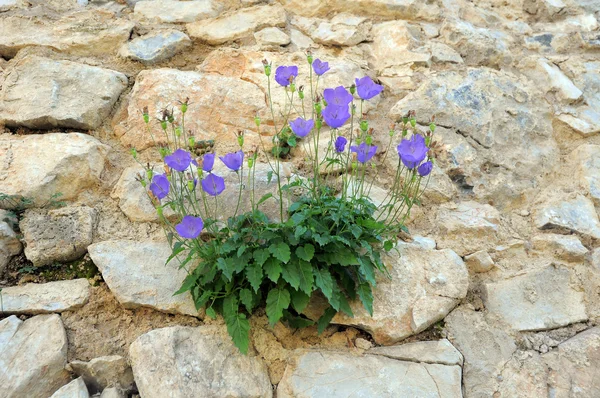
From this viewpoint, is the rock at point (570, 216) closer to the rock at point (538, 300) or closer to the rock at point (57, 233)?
the rock at point (538, 300)

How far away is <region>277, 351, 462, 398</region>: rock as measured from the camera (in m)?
2.26

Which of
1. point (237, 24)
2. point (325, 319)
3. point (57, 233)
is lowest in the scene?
point (325, 319)

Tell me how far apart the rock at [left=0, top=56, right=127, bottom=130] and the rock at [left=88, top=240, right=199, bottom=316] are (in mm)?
923

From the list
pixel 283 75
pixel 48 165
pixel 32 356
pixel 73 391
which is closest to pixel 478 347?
pixel 283 75

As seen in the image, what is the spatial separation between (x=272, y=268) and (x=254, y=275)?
8 centimetres

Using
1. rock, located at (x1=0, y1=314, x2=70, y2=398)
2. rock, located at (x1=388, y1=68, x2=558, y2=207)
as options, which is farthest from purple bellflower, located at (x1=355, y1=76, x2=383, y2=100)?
rock, located at (x1=0, y1=314, x2=70, y2=398)

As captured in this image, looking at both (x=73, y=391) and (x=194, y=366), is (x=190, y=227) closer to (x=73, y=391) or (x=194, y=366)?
(x=194, y=366)

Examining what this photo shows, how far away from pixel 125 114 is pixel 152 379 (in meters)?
1.74

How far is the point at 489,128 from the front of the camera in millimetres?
3305

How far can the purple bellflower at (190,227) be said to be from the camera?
2.26 m

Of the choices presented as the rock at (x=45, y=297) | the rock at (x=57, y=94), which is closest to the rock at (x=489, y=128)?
the rock at (x=57, y=94)

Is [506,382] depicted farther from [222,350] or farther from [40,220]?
[40,220]

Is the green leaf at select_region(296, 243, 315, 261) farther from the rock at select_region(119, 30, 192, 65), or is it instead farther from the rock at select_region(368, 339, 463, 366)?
the rock at select_region(119, 30, 192, 65)

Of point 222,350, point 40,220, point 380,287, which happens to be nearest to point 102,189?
point 40,220
